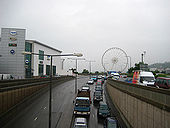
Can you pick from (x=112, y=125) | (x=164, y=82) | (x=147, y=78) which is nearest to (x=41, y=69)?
(x=147, y=78)

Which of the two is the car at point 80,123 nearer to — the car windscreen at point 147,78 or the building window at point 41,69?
the car windscreen at point 147,78

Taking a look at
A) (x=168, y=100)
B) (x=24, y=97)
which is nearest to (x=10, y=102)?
(x=24, y=97)

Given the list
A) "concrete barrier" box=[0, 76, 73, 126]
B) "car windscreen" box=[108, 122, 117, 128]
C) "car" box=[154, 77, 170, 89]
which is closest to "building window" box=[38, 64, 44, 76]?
"concrete barrier" box=[0, 76, 73, 126]

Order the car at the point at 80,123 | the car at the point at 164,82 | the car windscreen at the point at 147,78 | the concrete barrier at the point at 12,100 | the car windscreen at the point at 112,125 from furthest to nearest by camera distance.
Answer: the car windscreen at the point at 147,78 → the concrete barrier at the point at 12,100 → the car at the point at 164,82 → the car windscreen at the point at 112,125 → the car at the point at 80,123

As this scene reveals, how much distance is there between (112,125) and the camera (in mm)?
14617

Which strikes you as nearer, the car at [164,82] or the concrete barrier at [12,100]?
the car at [164,82]

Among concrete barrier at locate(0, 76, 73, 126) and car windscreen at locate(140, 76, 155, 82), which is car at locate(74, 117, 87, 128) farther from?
car windscreen at locate(140, 76, 155, 82)

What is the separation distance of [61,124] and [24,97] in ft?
40.1

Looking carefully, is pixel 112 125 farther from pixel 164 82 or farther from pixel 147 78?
pixel 147 78

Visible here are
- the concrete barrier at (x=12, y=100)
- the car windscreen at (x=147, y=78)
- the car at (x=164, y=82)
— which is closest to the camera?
the car at (x=164, y=82)

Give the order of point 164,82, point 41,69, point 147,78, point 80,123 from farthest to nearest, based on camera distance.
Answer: point 41,69, point 147,78, point 164,82, point 80,123

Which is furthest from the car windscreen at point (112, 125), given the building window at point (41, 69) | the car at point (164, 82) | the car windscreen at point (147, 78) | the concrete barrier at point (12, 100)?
the building window at point (41, 69)

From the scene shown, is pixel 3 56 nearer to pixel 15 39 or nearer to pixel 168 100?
pixel 15 39

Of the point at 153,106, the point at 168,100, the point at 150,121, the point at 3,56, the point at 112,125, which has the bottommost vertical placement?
the point at 112,125
